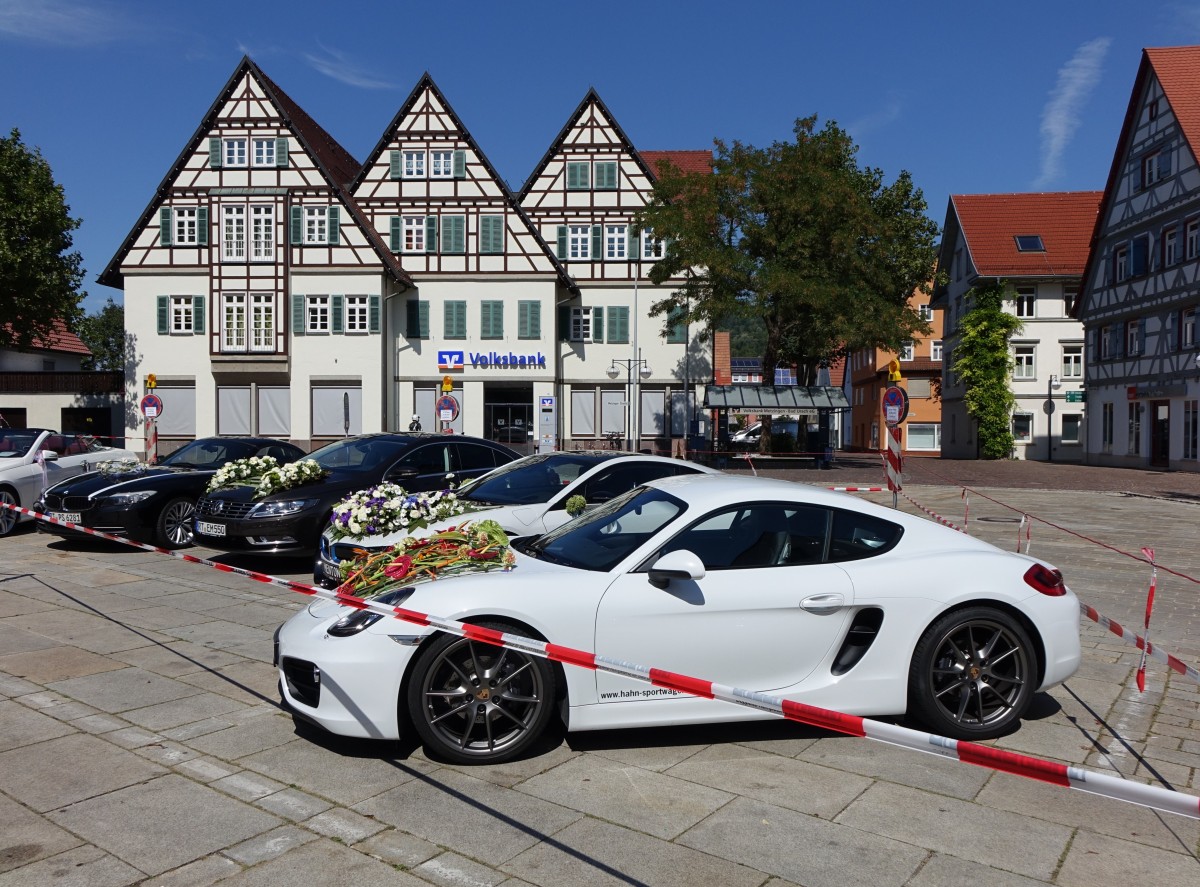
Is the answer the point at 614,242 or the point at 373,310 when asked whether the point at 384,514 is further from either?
the point at 614,242

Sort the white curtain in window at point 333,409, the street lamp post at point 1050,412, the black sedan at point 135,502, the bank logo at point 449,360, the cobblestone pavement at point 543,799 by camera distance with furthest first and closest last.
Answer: the street lamp post at point 1050,412 → the bank logo at point 449,360 → the white curtain in window at point 333,409 → the black sedan at point 135,502 → the cobblestone pavement at point 543,799

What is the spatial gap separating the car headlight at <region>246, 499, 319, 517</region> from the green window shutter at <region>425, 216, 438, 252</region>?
3380 centimetres

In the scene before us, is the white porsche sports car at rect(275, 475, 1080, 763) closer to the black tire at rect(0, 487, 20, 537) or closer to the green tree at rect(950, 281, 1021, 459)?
the black tire at rect(0, 487, 20, 537)

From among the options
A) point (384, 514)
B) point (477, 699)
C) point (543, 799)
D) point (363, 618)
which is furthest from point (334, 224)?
point (543, 799)

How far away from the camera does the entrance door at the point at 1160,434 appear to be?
39.2m

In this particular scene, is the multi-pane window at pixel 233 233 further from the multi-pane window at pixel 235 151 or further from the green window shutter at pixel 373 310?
the green window shutter at pixel 373 310

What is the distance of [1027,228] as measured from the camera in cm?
5266

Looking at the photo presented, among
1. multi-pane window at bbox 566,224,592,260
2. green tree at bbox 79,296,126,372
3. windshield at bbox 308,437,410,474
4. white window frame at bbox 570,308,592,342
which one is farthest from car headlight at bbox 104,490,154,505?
green tree at bbox 79,296,126,372

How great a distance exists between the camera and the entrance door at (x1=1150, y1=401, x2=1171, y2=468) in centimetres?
3916

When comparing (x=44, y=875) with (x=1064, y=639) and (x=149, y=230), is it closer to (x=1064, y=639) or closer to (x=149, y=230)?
(x=1064, y=639)

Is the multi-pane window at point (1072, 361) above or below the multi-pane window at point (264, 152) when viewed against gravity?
A: below

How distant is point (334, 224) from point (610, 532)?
3870 centimetres

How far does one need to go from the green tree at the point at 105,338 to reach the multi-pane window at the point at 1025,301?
3606 inches

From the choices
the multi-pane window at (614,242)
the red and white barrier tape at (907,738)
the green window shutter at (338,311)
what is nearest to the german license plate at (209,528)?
the red and white barrier tape at (907,738)
